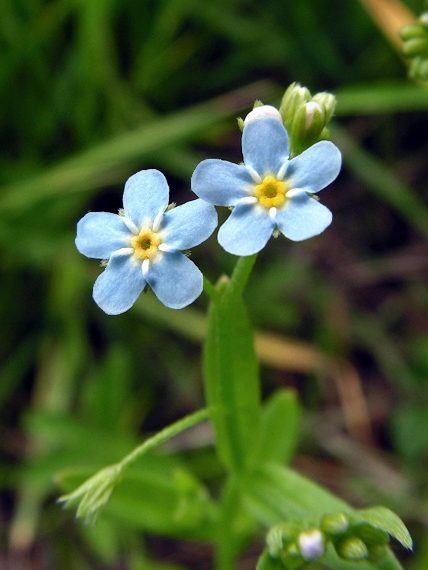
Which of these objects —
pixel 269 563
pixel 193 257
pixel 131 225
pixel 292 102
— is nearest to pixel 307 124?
pixel 292 102

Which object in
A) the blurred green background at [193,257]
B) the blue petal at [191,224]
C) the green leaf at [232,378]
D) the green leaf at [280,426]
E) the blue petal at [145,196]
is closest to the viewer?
the blue petal at [191,224]

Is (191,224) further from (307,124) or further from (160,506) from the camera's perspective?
(160,506)

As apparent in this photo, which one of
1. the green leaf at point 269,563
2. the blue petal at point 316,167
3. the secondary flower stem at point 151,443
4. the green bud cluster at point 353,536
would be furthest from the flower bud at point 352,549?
the blue petal at point 316,167

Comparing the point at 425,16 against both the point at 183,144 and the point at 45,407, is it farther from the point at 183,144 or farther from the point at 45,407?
the point at 45,407

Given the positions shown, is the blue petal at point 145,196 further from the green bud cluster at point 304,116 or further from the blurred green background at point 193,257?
the blurred green background at point 193,257

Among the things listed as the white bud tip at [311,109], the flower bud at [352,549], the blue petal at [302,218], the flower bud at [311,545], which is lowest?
the flower bud at [352,549]

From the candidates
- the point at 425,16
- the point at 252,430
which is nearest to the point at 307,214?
the point at 252,430

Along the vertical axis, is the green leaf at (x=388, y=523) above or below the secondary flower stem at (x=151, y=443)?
below
